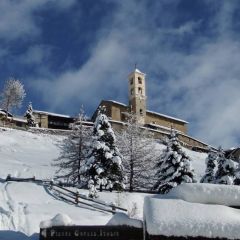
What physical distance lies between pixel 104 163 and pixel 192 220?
25.0 meters

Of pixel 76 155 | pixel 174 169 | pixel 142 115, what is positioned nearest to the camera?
pixel 174 169

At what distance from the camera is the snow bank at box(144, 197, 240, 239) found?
14969mm

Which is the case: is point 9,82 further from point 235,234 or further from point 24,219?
point 235,234

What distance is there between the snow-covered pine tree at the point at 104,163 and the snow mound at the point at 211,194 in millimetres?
22676

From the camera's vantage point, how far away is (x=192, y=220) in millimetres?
15141

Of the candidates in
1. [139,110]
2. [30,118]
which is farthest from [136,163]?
[139,110]

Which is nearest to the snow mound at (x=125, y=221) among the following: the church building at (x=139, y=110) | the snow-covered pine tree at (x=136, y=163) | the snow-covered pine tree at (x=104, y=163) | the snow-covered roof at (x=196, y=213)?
the snow-covered roof at (x=196, y=213)

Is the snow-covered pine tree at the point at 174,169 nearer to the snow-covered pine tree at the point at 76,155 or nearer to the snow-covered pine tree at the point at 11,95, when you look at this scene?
the snow-covered pine tree at the point at 76,155

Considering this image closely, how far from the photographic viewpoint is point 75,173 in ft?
150

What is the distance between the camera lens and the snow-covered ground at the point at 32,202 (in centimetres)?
2342

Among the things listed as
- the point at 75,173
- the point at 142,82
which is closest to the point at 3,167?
the point at 75,173

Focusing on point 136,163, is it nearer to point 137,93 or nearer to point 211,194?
point 211,194

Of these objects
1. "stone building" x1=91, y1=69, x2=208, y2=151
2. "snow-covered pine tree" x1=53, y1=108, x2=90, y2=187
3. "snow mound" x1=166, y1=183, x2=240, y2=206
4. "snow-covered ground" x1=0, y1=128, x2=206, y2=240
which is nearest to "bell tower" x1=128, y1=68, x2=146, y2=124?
"stone building" x1=91, y1=69, x2=208, y2=151

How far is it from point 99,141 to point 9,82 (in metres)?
62.2
